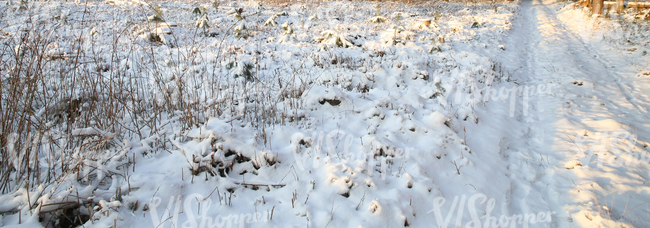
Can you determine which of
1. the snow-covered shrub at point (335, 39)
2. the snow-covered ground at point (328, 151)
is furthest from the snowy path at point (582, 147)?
the snow-covered shrub at point (335, 39)

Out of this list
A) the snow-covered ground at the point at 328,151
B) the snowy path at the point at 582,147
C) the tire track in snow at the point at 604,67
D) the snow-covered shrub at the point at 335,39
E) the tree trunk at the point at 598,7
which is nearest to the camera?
the snow-covered ground at the point at 328,151

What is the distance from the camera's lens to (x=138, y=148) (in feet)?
8.79

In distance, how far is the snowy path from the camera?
2660mm

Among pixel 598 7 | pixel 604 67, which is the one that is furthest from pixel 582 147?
pixel 598 7

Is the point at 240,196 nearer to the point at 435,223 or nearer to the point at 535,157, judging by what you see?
the point at 435,223

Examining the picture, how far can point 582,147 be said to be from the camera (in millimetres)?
3594

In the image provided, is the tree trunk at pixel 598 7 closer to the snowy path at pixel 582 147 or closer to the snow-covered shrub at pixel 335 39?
the snowy path at pixel 582 147

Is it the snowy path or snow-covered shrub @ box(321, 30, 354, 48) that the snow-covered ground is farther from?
snow-covered shrub @ box(321, 30, 354, 48)

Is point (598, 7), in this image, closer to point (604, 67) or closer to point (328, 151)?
point (604, 67)

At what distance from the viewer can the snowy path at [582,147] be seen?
8.73 feet

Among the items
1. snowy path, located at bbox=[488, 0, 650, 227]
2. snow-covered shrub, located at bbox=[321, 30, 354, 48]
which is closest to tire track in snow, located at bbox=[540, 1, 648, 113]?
snowy path, located at bbox=[488, 0, 650, 227]

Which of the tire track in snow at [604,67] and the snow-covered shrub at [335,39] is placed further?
the snow-covered shrub at [335,39]

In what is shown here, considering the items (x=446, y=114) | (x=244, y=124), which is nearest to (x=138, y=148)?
(x=244, y=124)

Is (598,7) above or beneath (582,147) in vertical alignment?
above
